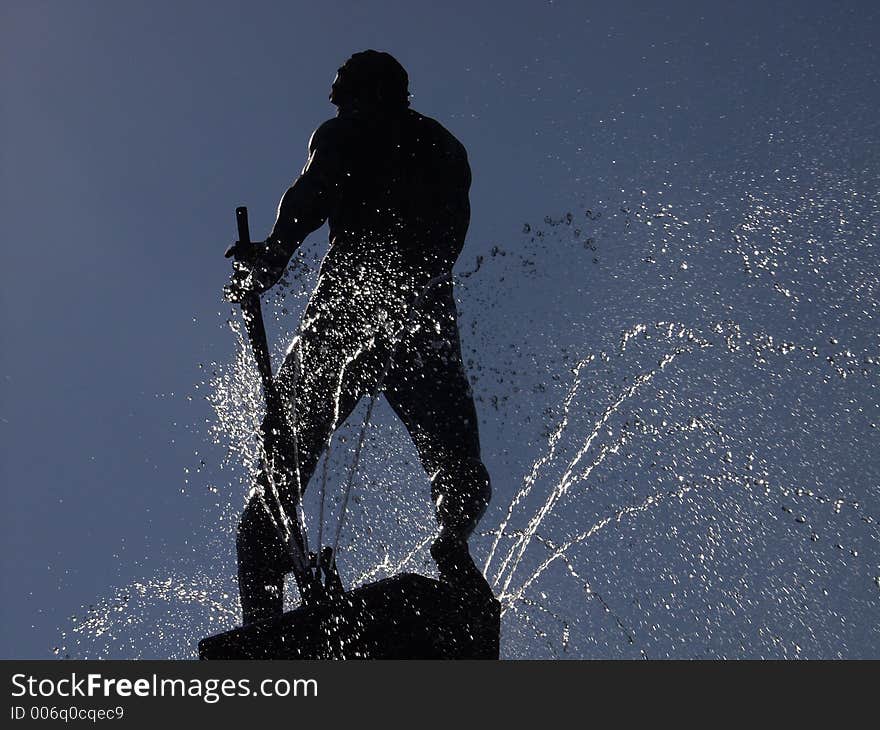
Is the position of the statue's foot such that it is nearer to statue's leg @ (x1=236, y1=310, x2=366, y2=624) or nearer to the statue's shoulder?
statue's leg @ (x1=236, y1=310, x2=366, y2=624)

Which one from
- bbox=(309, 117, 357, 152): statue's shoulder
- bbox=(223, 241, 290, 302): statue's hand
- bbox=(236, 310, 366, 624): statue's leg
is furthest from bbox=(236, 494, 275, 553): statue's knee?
bbox=(309, 117, 357, 152): statue's shoulder

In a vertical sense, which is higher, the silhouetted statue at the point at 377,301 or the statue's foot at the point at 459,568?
the silhouetted statue at the point at 377,301

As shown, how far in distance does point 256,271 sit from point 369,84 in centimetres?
124

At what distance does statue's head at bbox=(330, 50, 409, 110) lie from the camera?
5.96m

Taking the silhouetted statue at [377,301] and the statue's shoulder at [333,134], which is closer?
the silhouetted statue at [377,301]

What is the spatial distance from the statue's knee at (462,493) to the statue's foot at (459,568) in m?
0.08

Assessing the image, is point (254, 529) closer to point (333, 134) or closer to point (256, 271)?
point (256, 271)

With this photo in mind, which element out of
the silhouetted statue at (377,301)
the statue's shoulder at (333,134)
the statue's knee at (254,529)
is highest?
the statue's shoulder at (333,134)

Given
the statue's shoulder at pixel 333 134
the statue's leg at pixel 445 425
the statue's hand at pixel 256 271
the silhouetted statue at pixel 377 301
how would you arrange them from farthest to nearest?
the statue's shoulder at pixel 333 134
the statue's hand at pixel 256 271
the silhouetted statue at pixel 377 301
the statue's leg at pixel 445 425

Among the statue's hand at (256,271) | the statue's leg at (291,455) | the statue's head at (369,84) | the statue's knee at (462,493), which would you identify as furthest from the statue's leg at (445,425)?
the statue's head at (369,84)

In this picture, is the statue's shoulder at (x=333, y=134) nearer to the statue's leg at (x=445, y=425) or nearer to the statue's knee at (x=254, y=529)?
the statue's leg at (x=445, y=425)

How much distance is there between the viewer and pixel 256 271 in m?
5.40

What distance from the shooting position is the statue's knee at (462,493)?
5121 mm
